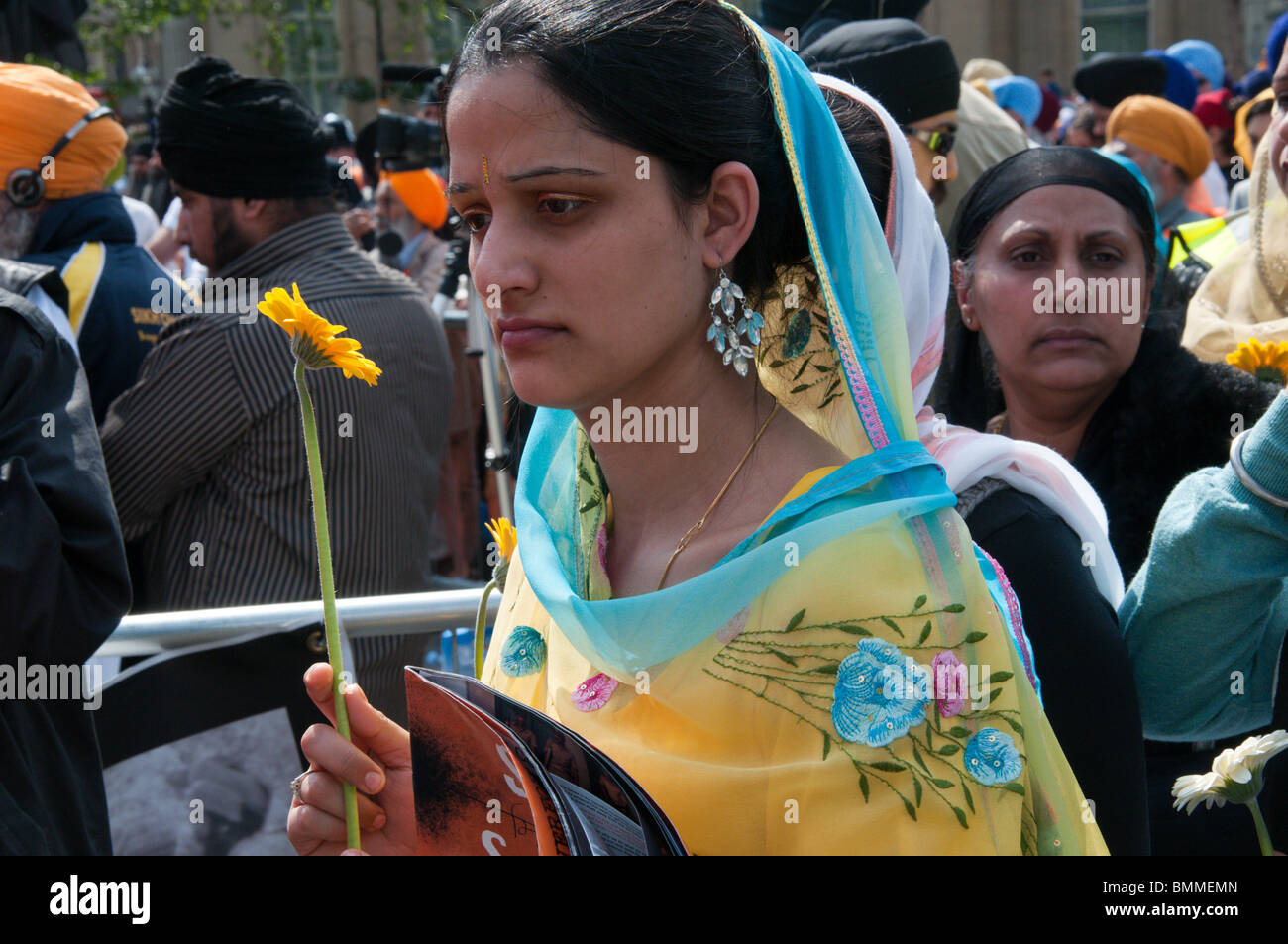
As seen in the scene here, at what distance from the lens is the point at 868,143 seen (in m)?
1.77

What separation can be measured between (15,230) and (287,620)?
1601 millimetres

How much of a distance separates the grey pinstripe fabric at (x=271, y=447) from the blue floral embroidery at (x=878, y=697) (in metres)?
2.16

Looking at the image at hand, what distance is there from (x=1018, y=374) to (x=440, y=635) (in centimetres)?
162

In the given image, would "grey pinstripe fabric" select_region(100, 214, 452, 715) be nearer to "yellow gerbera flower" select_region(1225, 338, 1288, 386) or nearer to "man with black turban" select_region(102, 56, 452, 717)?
"man with black turban" select_region(102, 56, 452, 717)

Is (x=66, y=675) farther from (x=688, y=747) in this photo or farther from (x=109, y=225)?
(x=109, y=225)

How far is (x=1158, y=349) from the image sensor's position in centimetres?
247

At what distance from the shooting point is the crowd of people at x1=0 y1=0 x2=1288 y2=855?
1.28 meters

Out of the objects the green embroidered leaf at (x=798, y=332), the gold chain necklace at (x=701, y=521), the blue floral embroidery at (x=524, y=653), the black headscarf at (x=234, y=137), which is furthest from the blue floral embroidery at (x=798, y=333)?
the black headscarf at (x=234, y=137)

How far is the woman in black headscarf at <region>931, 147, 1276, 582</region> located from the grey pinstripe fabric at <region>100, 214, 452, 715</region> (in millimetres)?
1539

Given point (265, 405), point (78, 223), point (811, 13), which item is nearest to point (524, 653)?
point (265, 405)

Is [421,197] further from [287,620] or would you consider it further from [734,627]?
[734,627]

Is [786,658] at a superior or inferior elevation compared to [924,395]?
inferior

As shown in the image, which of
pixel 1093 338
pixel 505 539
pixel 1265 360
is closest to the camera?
pixel 505 539
